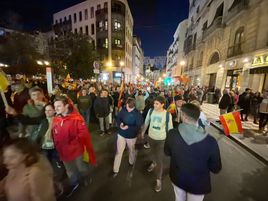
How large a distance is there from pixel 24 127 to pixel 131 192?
271cm

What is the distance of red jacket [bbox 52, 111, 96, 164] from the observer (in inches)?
111

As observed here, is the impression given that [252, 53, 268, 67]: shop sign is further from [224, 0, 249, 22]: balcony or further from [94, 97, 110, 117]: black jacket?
[94, 97, 110, 117]: black jacket

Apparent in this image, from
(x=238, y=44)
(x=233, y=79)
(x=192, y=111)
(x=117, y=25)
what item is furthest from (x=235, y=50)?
(x=117, y=25)


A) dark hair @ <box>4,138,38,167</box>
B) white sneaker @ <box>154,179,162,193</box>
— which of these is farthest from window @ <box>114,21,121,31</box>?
dark hair @ <box>4,138,38,167</box>

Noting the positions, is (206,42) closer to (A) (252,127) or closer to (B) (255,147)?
(A) (252,127)

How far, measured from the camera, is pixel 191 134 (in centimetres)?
187

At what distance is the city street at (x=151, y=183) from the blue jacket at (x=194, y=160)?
149cm

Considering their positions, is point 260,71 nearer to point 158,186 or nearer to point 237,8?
point 237,8

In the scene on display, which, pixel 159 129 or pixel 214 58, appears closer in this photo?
pixel 159 129

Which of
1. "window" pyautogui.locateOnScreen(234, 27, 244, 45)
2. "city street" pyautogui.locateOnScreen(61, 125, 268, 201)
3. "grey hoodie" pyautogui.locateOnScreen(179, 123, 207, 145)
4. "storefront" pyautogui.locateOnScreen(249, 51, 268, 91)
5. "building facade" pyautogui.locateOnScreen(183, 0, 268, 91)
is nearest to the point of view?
"grey hoodie" pyautogui.locateOnScreen(179, 123, 207, 145)

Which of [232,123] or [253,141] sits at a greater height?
[232,123]

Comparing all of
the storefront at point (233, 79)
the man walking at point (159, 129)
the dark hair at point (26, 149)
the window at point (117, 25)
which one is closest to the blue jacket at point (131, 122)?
the man walking at point (159, 129)

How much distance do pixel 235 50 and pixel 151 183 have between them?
55.2 ft

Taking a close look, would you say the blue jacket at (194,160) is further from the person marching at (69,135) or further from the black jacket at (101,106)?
the black jacket at (101,106)
